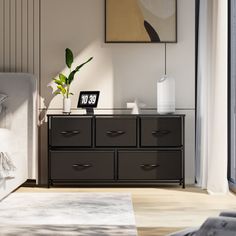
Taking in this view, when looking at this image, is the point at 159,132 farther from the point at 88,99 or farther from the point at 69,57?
the point at 69,57

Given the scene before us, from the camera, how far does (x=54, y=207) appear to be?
134 inches

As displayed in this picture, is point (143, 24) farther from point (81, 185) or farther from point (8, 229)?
point (8, 229)

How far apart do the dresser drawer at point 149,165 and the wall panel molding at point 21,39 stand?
3.74 ft

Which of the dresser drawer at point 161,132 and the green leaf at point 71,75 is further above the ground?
the green leaf at point 71,75

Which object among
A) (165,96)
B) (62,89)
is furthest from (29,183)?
(165,96)

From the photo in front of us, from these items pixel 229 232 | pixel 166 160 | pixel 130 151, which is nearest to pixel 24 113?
pixel 130 151

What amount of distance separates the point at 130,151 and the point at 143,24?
1.16 meters

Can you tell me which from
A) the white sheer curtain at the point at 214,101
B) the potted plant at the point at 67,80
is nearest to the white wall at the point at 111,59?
the potted plant at the point at 67,80

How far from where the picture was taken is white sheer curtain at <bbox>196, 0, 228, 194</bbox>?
4.11m

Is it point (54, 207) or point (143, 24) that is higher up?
point (143, 24)

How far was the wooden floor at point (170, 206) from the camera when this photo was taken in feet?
9.34

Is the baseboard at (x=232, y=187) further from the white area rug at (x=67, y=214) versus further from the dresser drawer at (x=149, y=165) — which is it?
the white area rug at (x=67, y=214)

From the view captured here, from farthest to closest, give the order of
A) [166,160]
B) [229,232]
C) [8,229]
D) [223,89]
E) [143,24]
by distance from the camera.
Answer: [143,24], [166,160], [223,89], [8,229], [229,232]

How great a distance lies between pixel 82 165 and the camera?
4.39m
